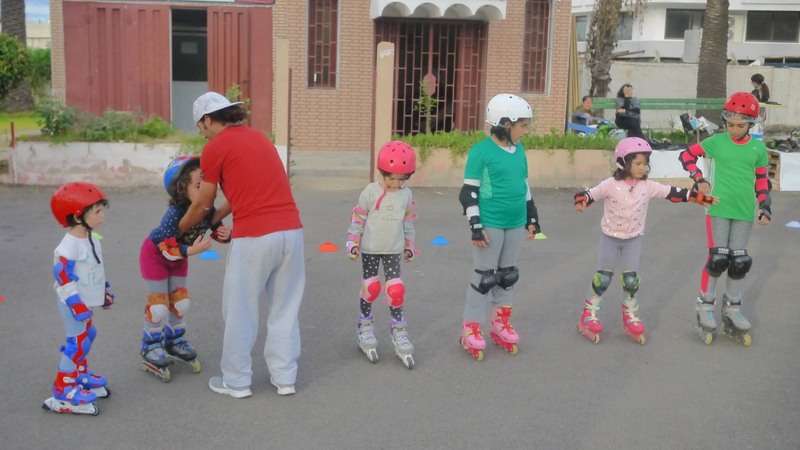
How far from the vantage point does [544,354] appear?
632cm

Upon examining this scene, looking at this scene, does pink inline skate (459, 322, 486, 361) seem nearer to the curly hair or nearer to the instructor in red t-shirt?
the instructor in red t-shirt

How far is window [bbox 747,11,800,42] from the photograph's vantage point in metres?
45.1

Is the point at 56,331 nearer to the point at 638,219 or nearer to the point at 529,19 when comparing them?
the point at 638,219

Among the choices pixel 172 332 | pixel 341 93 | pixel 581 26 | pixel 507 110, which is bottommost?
pixel 172 332

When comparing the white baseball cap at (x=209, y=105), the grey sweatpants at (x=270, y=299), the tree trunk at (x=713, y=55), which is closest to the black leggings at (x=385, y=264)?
the grey sweatpants at (x=270, y=299)

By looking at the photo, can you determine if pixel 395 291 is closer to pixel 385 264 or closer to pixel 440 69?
pixel 385 264

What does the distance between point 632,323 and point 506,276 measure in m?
1.14

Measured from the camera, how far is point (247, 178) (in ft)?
16.4

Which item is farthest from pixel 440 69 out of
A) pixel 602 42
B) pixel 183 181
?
pixel 183 181

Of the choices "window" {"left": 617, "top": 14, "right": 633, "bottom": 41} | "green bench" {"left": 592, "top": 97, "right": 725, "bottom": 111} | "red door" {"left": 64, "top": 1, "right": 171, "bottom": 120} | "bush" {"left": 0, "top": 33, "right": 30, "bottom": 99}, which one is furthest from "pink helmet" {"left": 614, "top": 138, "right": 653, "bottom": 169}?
"window" {"left": 617, "top": 14, "right": 633, "bottom": 41}

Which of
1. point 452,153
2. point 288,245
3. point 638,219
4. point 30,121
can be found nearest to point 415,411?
point 288,245

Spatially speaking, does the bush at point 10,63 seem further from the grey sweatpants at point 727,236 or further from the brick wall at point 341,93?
the grey sweatpants at point 727,236

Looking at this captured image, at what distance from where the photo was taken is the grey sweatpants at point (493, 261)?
6.05 m

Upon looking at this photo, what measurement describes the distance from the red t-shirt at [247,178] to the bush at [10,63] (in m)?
12.6
